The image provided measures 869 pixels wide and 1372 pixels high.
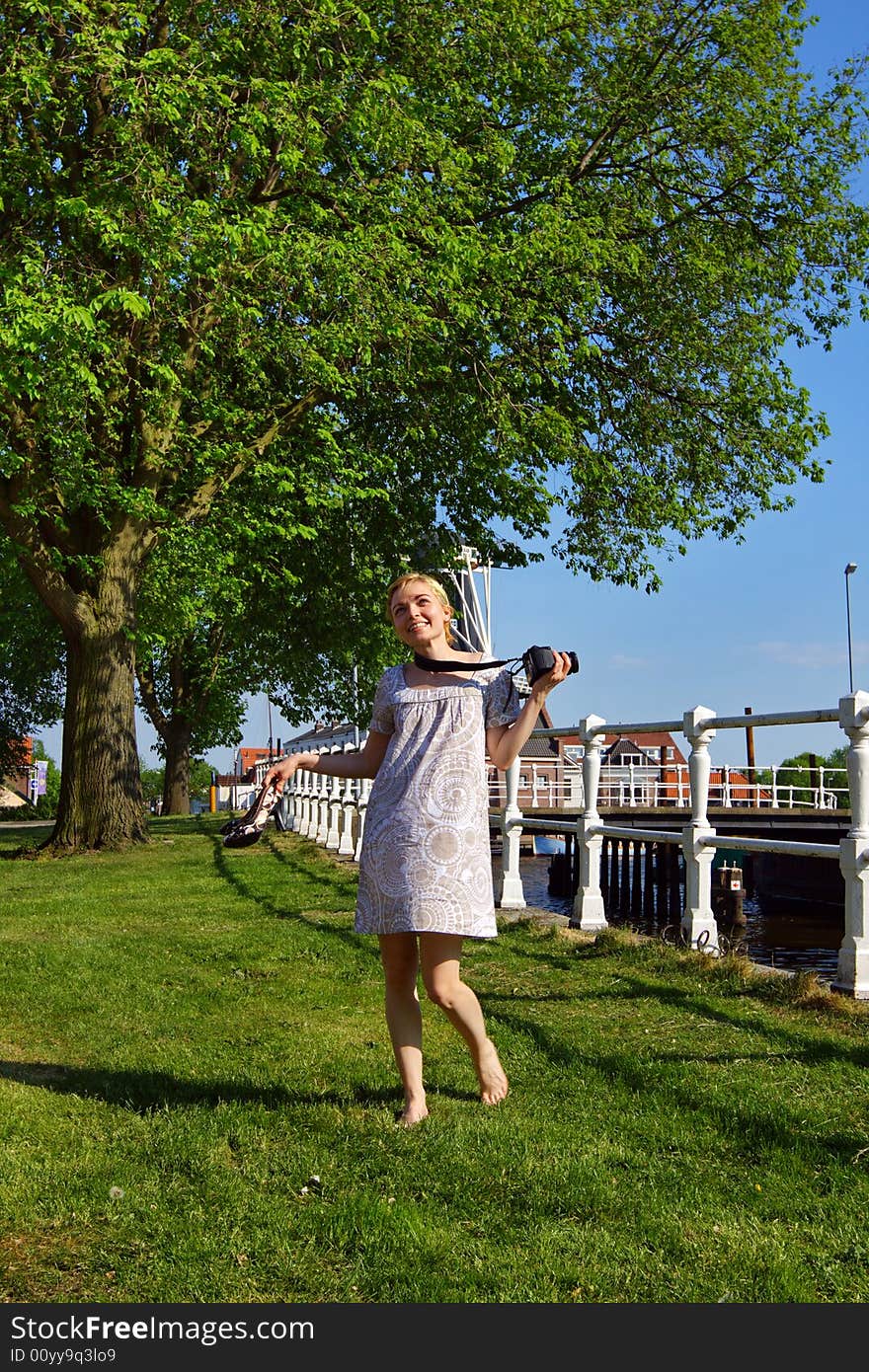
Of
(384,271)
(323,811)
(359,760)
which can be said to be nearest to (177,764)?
(323,811)

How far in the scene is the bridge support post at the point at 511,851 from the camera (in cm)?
1134

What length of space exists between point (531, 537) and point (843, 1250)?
1843cm

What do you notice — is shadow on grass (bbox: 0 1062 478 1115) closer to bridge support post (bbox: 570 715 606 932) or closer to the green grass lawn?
the green grass lawn

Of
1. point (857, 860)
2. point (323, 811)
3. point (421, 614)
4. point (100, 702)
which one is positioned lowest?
point (857, 860)

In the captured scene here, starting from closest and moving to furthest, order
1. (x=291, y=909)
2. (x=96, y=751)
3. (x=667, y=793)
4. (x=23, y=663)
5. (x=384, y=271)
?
(x=291, y=909) → (x=384, y=271) → (x=96, y=751) → (x=23, y=663) → (x=667, y=793)

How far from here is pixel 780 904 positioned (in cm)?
3556

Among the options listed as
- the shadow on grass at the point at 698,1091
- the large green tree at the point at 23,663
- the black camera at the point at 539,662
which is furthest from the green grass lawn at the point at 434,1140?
the large green tree at the point at 23,663

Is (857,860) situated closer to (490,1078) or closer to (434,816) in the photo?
(490,1078)

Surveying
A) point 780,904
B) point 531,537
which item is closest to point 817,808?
point 780,904

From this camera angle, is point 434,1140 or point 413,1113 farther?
point 413,1113

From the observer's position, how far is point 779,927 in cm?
2822

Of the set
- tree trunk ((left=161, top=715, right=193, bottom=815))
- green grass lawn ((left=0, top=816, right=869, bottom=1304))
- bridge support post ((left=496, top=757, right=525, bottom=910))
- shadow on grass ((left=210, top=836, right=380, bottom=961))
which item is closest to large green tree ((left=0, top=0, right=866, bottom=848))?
shadow on grass ((left=210, top=836, right=380, bottom=961))

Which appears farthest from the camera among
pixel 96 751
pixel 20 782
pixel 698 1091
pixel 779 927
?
pixel 20 782

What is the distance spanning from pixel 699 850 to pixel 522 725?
404cm
